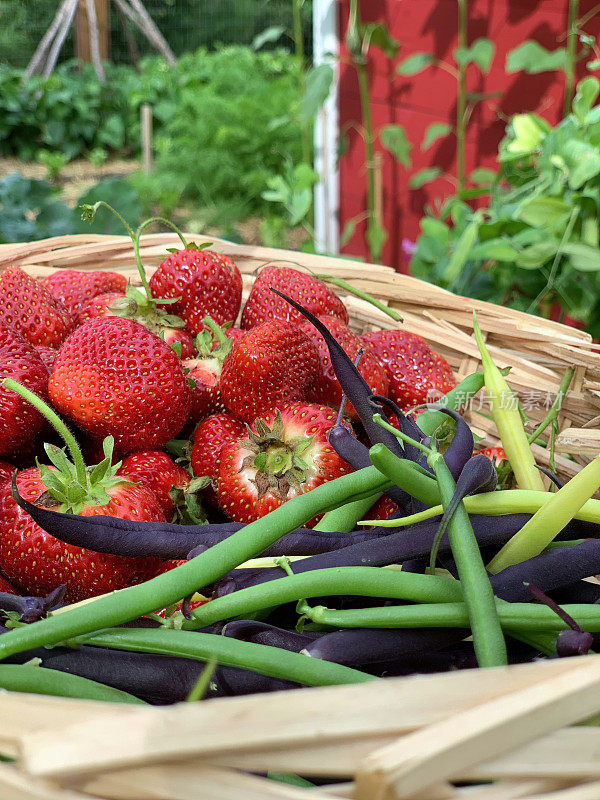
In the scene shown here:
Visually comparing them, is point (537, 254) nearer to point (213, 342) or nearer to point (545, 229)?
point (545, 229)

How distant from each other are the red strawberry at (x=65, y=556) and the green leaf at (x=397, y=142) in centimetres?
232

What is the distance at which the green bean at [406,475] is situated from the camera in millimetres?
596

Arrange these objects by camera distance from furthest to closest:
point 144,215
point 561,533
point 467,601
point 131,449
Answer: point 144,215 → point 131,449 → point 561,533 → point 467,601

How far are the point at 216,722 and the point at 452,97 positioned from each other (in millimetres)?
2854

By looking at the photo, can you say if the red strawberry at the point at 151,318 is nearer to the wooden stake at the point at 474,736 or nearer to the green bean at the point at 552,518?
the green bean at the point at 552,518

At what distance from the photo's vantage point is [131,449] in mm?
922

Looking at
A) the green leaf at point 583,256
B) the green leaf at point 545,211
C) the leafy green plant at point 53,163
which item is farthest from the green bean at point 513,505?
the leafy green plant at point 53,163

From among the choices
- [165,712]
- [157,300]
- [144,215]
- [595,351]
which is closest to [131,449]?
[157,300]

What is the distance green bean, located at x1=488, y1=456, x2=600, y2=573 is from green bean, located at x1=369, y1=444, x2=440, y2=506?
81 millimetres

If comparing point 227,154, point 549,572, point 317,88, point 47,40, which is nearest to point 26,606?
point 549,572

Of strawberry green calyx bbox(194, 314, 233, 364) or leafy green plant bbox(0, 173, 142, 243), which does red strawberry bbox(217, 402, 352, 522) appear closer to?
strawberry green calyx bbox(194, 314, 233, 364)

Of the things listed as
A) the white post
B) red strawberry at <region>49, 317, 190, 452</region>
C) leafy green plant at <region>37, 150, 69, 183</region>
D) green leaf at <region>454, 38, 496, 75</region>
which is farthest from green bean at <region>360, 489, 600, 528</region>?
leafy green plant at <region>37, 150, 69, 183</region>

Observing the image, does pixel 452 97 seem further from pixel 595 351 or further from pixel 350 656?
pixel 350 656

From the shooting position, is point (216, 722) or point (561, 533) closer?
→ point (216, 722)
